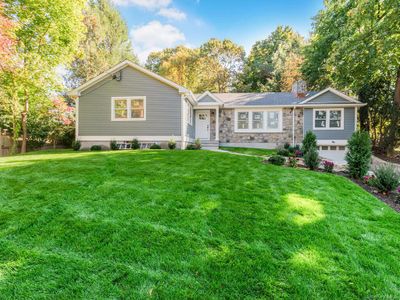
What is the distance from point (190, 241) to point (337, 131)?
1480 cm

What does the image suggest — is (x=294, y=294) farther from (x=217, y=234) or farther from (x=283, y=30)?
(x=283, y=30)

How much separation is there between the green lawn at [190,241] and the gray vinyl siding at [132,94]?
7.32 metres

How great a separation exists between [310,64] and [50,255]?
18653 mm

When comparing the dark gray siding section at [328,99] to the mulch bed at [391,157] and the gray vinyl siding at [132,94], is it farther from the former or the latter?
the gray vinyl siding at [132,94]

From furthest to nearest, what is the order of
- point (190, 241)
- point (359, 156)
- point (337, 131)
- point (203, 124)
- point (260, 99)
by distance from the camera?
point (260, 99), point (203, 124), point (337, 131), point (359, 156), point (190, 241)

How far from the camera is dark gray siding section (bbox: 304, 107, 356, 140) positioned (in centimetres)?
1429

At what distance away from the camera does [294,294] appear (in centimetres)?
199

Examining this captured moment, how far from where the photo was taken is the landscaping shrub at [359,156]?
22.2ft

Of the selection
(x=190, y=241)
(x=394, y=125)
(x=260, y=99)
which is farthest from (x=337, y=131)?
(x=190, y=241)

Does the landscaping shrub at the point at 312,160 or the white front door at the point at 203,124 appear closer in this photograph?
the landscaping shrub at the point at 312,160

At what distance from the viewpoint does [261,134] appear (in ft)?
49.8

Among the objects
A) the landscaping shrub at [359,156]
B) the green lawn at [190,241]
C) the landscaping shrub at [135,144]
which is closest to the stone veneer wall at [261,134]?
the landscaping shrub at [135,144]

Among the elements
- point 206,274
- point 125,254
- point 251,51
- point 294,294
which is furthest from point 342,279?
point 251,51

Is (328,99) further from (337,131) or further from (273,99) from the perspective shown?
(273,99)
